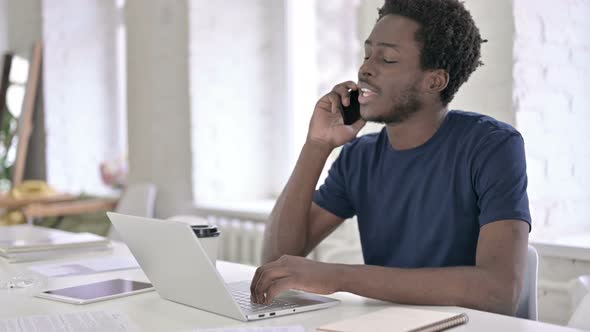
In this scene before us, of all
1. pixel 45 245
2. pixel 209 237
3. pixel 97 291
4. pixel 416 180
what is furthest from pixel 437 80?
pixel 45 245

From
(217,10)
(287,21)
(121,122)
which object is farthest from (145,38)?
(121,122)

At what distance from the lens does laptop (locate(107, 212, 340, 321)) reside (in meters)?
1.25

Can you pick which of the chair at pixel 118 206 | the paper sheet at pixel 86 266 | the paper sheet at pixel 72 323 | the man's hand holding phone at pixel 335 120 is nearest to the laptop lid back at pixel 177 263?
the paper sheet at pixel 72 323

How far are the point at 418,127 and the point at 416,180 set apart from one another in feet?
0.42

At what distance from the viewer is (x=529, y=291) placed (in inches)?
62.7

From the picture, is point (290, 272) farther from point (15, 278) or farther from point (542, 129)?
point (542, 129)

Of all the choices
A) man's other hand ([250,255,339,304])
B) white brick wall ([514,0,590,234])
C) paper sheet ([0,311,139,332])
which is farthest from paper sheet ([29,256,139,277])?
white brick wall ([514,0,590,234])

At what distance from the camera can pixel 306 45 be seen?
3.59 metres

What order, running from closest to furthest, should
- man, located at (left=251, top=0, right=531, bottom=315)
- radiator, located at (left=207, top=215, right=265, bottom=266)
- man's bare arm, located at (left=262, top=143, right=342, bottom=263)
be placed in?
man, located at (left=251, top=0, right=531, bottom=315), man's bare arm, located at (left=262, top=143, right=342, bottom=263), radiator, located at (left=207, top=215, right=265, bottom=266)

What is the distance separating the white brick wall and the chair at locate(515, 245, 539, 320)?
768 millimetres

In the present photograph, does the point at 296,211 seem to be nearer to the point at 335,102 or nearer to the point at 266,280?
the point at 335,102

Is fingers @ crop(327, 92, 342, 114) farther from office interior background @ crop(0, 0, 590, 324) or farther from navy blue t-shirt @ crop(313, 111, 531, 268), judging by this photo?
office interior background @ crop(0, 0, 590, 324)

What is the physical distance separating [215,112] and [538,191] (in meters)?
1.75

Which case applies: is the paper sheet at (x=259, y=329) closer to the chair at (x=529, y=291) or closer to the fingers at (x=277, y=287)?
the fingers at (x=277, y=287)
